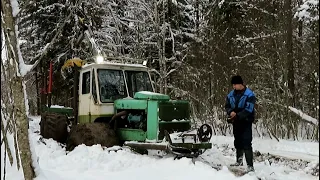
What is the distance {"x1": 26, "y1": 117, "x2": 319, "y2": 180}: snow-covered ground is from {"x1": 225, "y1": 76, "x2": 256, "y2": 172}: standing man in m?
0.44

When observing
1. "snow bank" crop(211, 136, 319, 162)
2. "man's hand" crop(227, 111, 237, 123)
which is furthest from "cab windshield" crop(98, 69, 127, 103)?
"snow bank" crop(211, 136, 319, 162)

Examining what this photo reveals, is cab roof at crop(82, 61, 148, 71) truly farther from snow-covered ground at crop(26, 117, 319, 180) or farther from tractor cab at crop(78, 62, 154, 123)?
snow-covered ground at crop(26, 117, 319, 180)

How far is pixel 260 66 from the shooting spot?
1333cm

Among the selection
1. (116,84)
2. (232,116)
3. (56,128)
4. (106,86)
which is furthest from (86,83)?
(232,116)

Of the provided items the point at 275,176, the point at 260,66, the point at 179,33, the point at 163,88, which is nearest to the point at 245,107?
the point at 275,176

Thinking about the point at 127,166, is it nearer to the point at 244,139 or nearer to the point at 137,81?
the point at 244,139

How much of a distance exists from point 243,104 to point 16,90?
391 centimetres

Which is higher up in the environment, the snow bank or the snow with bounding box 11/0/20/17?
the snow with bounding box 11/0/20/17

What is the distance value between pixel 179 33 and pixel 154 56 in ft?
5.63

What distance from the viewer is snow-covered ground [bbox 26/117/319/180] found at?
22.5 feet

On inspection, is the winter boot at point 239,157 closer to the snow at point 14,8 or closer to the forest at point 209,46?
the forest at point 209,46

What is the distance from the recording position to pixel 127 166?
7.81 meters

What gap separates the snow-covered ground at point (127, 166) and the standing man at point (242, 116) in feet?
1.45

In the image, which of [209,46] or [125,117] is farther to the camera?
[209,46]
